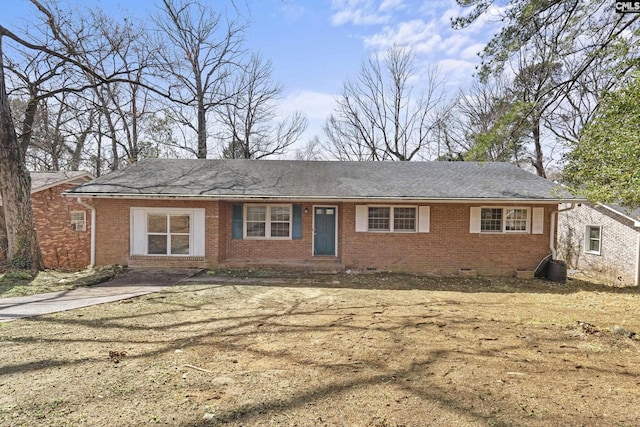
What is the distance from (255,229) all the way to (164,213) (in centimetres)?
300

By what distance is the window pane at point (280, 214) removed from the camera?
1159 cm

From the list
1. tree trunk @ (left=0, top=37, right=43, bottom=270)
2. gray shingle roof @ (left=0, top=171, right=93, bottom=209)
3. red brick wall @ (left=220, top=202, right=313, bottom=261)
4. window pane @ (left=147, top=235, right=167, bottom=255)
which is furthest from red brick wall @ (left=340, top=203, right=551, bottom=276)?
gray shingle roof @ (left=0, top=171, right=93, bottom=209)

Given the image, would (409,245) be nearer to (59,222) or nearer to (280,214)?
(280,214)

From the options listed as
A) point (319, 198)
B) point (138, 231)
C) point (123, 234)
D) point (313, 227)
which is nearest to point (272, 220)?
point (313, 227)

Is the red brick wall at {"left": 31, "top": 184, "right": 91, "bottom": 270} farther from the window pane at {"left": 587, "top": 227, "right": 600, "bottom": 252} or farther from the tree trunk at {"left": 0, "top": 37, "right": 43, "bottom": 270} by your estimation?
the window pane at {"left": 587, "top": 227, "right": 600, "bottom": 252}

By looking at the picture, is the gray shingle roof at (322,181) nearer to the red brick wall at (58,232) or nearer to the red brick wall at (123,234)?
the red brick wall at (123,234)

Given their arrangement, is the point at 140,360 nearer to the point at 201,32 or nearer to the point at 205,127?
the point at 205,127

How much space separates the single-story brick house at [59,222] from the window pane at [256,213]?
813 cm

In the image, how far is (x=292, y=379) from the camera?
148 inches

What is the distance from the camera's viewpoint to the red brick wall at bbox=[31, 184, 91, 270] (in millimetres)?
14625

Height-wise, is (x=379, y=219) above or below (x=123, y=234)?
above

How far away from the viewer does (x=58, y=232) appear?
1510cm

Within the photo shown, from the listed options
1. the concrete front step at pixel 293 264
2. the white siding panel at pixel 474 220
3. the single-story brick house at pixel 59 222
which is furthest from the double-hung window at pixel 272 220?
the single-story brick house at pixel 59 222

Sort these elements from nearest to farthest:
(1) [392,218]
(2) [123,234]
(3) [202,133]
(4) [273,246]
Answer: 1. (2) [123,234]
2. (1) [392,218]
3. (4) [273,246]
4. (3) [202,133]
